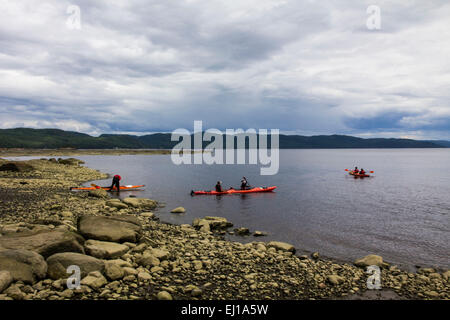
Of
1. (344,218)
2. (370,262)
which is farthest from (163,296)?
(344,218)

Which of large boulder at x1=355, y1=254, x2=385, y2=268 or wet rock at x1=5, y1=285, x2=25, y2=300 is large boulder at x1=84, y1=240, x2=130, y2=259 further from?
large boulder at x1=355, y1=254, x2=385, y2=268

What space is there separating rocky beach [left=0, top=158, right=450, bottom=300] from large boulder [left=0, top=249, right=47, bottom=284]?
0.03 m

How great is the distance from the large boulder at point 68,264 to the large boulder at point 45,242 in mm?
629

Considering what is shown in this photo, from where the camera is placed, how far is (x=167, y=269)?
41.8 feet

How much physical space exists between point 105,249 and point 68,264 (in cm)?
218

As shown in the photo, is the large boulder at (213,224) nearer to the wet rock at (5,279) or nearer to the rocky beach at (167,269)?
the rocky beach at (167,269)

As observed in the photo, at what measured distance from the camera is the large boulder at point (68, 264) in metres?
10.3

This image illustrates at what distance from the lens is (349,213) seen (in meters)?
31.5

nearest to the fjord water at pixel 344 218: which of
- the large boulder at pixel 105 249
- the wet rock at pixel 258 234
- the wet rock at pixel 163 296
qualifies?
the wet rock at pixel 258 234

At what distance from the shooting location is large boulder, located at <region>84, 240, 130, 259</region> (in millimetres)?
12422

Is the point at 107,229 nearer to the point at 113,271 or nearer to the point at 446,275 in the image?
the point at 113,271

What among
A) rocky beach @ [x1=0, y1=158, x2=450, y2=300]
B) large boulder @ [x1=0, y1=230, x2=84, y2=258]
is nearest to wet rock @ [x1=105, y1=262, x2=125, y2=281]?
rocky beach @ [x1=0, y1=158, x2=450, y2=300]
